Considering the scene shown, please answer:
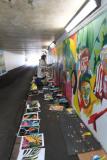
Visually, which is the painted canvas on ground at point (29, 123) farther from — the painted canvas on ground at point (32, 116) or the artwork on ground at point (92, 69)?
the artwork on ground at point (92, 69)

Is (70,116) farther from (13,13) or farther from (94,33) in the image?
(13,13)

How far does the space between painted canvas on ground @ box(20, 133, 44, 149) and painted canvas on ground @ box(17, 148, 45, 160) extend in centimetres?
11

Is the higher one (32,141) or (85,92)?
(85,92)

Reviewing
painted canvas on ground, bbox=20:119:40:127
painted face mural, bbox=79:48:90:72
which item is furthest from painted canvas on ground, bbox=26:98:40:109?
painted face mural, bbox=79:48:90:72

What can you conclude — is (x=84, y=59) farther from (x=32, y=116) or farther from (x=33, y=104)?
(x=33, y=104)

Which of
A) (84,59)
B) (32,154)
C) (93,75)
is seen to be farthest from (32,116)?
(93,75)

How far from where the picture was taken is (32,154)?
9.25 ft

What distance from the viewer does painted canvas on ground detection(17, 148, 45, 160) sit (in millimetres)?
2734

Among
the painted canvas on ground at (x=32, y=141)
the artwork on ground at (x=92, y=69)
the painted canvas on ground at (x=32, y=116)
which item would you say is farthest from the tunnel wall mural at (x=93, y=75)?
the painted canvas on ground at (x=32, y=116)

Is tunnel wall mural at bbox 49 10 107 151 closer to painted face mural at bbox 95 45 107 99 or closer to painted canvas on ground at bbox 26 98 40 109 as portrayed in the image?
painted face mural at bbox 95 45 107 99

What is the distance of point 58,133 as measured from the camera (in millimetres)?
3555

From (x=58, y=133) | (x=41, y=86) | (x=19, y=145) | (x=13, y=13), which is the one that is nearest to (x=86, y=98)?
(x=58, y=133)

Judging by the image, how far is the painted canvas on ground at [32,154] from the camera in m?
2.73

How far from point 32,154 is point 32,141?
381 mm
